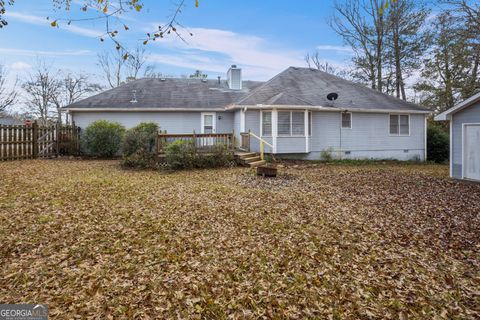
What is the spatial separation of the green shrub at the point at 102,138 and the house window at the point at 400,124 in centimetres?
1634

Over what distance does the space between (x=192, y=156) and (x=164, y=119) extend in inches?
250

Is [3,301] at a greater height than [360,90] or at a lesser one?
lesser

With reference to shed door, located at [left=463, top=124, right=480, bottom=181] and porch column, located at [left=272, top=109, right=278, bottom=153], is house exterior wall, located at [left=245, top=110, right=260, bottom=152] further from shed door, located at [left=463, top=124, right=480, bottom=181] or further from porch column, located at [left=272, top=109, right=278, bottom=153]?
shed door, located at [left=463, top=124, right=480, bottom=181]

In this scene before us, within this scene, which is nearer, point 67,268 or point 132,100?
point 67,268

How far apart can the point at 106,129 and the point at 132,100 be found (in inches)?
115

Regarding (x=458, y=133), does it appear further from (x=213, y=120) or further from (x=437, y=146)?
(x=213, y=120)

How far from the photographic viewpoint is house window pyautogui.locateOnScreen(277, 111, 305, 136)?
14609 millimetres

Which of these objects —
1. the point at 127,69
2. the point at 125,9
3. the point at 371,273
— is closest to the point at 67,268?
the point at 125,9

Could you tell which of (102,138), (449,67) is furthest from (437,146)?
(102,138)

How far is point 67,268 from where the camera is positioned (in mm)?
3688

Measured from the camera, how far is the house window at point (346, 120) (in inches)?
646

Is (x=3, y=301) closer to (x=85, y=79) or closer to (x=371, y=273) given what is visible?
(x=371, y=273)

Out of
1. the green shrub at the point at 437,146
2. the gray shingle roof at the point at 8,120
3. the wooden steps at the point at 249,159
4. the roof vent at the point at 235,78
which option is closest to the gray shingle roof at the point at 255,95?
the roof vent at the point at 235,78

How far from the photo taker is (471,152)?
10070 mm
